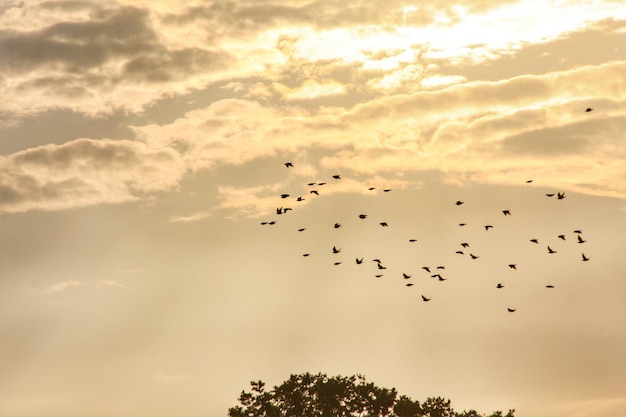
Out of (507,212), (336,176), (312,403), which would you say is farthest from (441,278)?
(312,403)

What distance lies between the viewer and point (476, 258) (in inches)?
2438

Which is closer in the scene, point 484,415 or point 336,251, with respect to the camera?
point 336,251

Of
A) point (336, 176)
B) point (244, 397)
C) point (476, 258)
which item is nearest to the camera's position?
point (336, 176)

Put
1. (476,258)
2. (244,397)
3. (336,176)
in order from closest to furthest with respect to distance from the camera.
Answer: (336,176) → (476,258) → (244,397)

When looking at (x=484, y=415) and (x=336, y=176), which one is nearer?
(x=336, y=176)

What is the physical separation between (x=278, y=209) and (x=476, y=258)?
57.7 ft

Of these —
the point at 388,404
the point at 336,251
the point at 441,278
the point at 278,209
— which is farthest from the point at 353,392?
the point at 278,209

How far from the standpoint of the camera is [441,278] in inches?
2554

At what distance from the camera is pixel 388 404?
264 feet

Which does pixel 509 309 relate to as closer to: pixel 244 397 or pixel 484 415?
pixel 484 415

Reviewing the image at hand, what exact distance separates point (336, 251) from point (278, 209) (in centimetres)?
818

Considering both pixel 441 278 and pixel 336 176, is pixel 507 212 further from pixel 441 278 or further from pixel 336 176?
pixel 336 176

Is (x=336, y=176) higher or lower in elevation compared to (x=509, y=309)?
higher

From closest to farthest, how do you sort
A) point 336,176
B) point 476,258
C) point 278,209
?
point 278,209 → point 336,176 → point 476,258
